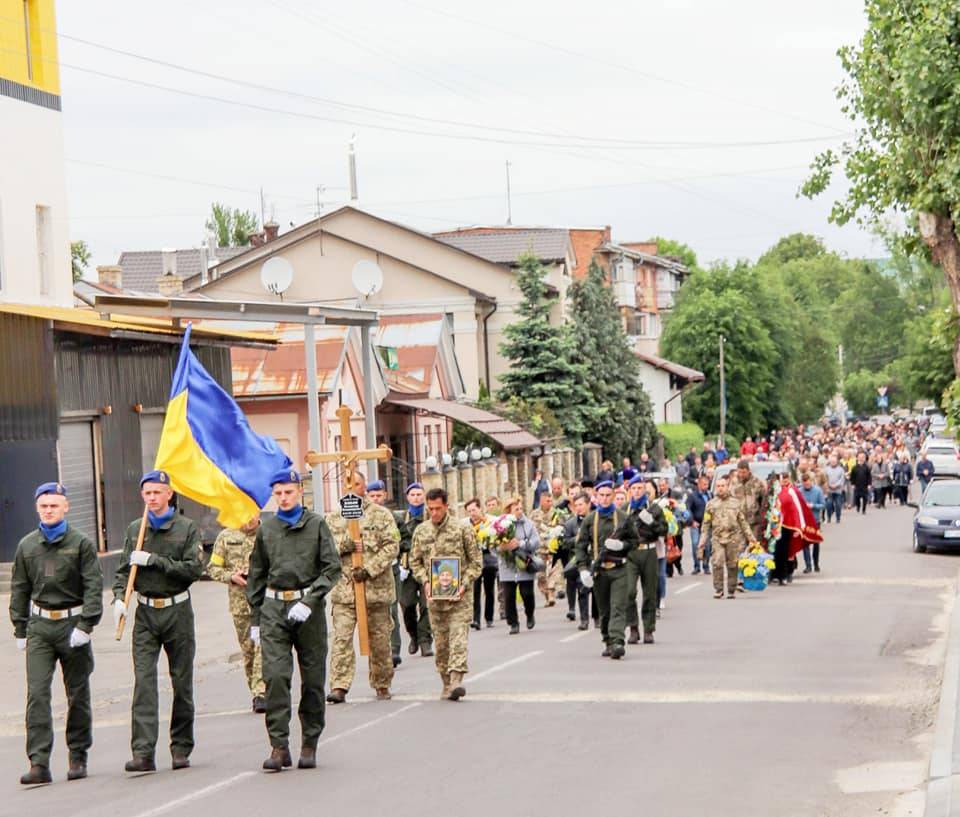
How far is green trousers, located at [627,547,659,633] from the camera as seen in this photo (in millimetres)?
19578

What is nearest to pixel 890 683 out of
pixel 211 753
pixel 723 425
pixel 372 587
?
pixel 372 587

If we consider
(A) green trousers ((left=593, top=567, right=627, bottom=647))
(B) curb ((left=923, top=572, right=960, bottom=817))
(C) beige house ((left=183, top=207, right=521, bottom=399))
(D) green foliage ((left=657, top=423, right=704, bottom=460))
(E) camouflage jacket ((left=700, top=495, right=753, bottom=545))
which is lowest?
(B) curb ((left=923, top=572, right=960, bottom=817))

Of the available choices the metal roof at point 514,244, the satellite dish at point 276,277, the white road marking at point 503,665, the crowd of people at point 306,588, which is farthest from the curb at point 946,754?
the metal roof at point 514,244

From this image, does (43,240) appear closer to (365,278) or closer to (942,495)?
(365,278)

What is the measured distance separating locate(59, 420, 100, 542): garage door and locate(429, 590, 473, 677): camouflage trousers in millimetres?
14259

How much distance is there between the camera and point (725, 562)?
2714 cm

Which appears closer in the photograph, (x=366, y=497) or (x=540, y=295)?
(x=366, y=497)

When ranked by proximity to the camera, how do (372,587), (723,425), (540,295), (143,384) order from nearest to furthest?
(372,587), (143,384), (540,295), (723,425)

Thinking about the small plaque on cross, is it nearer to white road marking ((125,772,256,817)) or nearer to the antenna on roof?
white road marking ((125,772,256,817))

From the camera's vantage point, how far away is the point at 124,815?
33.7 ft

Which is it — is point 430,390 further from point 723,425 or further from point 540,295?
point 723,425

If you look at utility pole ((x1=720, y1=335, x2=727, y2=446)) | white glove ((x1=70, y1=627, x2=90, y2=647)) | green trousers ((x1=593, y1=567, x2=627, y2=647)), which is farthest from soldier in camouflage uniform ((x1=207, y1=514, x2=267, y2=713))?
utility pole ((x1=720, y1=335, x2=727, y2=446))

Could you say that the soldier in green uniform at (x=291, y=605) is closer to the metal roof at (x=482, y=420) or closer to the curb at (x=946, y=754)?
the curb at (x=946, y=754)

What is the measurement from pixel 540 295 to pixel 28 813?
48.3m
